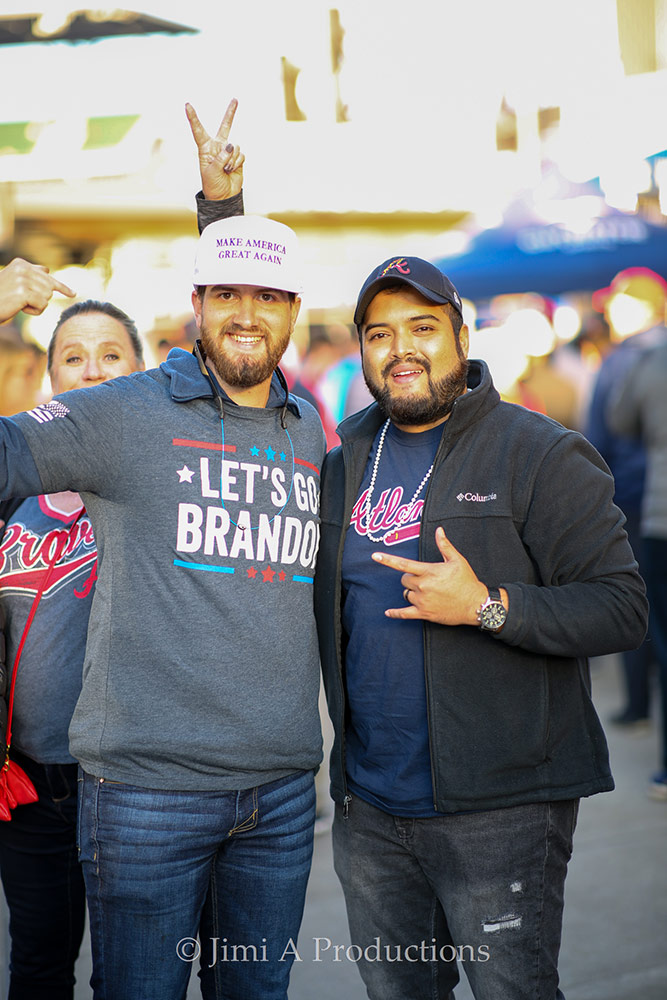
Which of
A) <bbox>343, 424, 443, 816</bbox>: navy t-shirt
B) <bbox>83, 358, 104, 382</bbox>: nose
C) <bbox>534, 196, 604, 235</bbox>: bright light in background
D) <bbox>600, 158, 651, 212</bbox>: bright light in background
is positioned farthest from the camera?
<bbox>534, 196, 604, 235</bbox>: bright light in background

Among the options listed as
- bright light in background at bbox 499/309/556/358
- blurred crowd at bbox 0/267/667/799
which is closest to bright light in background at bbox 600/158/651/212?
bright light in background at bbox 499/309/556/358

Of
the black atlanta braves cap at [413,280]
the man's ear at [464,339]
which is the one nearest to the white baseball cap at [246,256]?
the black atlanta braves cap at [413,280]

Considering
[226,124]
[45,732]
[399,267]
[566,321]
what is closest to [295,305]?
[399,267]

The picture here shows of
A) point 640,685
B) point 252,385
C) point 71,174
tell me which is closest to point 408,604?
point 252,385

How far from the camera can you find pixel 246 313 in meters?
2.29

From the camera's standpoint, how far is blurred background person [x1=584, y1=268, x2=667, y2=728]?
17.5 feet

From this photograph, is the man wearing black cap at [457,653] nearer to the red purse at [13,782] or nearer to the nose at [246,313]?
the nose at [246,313]

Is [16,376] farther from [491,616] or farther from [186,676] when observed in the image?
[491,616]

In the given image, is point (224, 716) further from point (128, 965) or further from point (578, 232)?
point (578, 232)

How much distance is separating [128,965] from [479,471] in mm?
1401

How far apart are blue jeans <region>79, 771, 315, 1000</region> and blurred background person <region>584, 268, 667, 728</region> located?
3.73 m

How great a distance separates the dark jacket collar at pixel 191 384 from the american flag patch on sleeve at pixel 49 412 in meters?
0.26

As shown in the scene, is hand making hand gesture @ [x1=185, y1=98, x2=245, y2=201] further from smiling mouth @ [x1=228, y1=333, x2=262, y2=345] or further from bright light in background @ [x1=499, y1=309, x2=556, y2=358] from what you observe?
bright light in background @ [x1=499, y1=309, x2=556, y2=358]

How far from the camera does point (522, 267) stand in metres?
8.17
